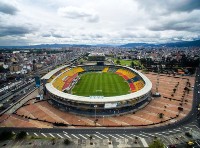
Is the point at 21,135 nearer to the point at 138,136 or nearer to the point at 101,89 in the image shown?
the point at 138,136

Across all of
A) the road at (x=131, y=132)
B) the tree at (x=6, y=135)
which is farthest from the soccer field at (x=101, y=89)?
the tree at (x=6, y=135)

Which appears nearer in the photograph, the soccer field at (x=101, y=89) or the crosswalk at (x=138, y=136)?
the crosswalk at (x=138, y=136)

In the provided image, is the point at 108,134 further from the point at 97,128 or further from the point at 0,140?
the point at 0,140

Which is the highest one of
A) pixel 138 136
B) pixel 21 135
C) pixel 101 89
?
pixel 101 89

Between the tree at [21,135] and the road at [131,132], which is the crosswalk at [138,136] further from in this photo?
the tree at [21,135]

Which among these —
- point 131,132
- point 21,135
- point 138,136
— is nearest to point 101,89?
point 131,132

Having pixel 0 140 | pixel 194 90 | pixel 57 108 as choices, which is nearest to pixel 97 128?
pixel 57 108

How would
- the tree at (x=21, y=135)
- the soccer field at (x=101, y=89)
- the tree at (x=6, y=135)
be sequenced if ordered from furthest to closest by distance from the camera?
the soccer field at (x=101, y=89), the tree at (x=21, y=135), the tree at (x=6, y=135)

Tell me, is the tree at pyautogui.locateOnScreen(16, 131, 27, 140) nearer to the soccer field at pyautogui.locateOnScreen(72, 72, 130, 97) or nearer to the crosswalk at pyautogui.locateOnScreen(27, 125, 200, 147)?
the crosswalk at pyautogui.locateOnScreen(27, 125, 200, 147)

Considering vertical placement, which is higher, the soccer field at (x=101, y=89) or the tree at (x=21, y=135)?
the soccer field at (x=101, y=89)

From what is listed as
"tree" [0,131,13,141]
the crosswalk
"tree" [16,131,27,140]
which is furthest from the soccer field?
"tree" [0,131,13,141]

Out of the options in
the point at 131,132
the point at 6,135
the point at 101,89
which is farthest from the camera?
the point at 101,89

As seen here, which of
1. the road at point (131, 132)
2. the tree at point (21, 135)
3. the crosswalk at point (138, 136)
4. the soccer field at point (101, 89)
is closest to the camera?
the crosswalk at point (138, 136)
